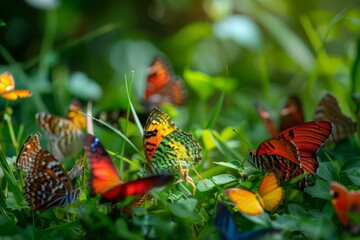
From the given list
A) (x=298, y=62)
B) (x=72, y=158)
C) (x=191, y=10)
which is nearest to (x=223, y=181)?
(x=72, y=158)

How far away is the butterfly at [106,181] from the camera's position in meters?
0.92

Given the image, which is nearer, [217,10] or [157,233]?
[157,233]

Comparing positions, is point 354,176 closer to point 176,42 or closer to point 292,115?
point 292,115

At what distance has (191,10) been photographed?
10.2ft

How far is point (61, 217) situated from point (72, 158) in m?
0.45

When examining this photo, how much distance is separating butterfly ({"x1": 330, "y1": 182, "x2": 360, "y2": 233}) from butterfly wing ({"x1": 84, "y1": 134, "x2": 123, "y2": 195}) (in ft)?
1.24

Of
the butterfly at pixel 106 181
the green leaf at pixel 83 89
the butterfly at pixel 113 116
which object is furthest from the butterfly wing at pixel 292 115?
the green leaf at pixel 83 89

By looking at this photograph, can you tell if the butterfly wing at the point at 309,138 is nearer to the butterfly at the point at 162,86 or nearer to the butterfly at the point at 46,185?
the butterfly at the point at 46,185

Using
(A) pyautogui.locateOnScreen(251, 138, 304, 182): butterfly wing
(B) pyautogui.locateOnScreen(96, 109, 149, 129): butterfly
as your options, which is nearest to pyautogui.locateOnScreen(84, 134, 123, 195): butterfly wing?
(A) pyautogui.locateOnScreen(251, 138, 304, 182): butterfly wing

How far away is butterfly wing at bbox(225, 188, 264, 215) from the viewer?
0.94 m

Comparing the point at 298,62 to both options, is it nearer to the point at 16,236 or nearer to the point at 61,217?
the point at 61,217

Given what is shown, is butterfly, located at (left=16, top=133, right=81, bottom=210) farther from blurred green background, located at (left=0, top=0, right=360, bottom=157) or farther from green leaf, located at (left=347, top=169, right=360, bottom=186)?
blurred green background, located at (left=0, top=0, right=360, bottom=157)

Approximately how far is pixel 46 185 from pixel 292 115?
0.87 m

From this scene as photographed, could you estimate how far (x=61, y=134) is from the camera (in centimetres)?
150
